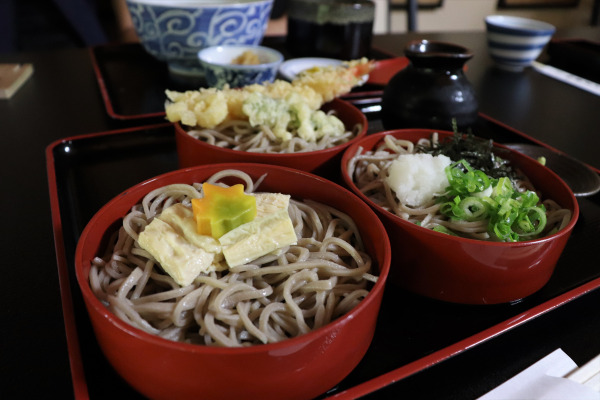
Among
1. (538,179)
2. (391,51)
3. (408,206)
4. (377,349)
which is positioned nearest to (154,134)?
(408,206)

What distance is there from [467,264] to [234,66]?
3.67 feet

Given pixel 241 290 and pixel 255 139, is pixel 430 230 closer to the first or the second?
pixel 241 290

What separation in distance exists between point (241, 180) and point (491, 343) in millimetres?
639

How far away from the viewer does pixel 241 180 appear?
42.6 inches

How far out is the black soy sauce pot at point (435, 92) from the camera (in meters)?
1.39

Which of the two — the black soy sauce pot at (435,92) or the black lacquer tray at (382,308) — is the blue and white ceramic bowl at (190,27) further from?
the black soy sauce pot at (435,92)

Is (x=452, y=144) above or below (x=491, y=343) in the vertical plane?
above

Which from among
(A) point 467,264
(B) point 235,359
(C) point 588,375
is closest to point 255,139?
(A) point 467,264

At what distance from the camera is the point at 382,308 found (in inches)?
36.9

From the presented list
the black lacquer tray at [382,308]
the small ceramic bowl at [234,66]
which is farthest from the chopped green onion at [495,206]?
the small ceramic bowl at [234,66]

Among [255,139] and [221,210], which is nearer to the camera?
[221,210]

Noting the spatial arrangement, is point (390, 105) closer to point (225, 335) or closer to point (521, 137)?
point (521, 137)

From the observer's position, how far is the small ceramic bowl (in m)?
1.64

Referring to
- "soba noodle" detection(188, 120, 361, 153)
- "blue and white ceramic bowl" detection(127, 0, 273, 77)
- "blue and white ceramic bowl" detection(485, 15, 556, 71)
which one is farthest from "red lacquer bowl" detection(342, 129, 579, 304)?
"blue and white ceramic bowl" detection(485, 15, 556, 71)
